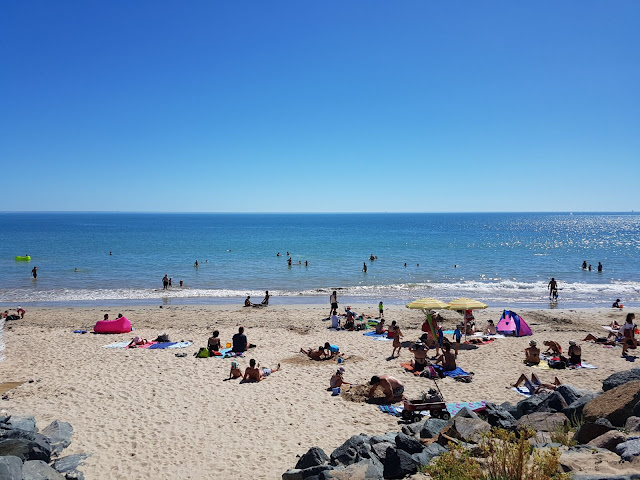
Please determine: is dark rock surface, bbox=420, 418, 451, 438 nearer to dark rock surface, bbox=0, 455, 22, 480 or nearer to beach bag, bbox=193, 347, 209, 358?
dark rock surface, bbox=0, 455, 22, 480

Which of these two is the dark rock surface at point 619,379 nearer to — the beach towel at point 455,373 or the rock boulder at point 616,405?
the rock boulder at point 616,405

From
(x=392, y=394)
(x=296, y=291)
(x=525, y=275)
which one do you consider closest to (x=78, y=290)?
(x=296, y=291)

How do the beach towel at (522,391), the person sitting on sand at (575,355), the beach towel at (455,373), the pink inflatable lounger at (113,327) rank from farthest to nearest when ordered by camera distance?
the pink inflatable lounger at (113,327)
the person sitting on sand at (575,355)
the beach towel at (455,373)
the beach towel at (522,391)

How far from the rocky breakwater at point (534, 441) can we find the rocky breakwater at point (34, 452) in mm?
3674

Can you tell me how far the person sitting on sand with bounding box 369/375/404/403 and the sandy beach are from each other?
495 mm

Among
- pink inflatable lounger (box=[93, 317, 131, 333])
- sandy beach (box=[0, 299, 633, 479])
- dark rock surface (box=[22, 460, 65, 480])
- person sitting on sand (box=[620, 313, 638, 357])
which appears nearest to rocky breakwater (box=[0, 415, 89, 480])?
dark rock surface (box=[22, 460, 65, 480])

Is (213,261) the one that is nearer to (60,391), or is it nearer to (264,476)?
(60,391)

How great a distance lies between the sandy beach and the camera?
820 cm

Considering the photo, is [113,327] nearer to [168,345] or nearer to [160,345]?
[160,345]

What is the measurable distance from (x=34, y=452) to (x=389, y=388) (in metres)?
7.64

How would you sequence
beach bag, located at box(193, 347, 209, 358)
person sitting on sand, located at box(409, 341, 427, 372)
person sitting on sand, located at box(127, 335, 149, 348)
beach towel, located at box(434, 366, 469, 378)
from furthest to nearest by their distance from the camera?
person sitting on sand, located at box(127, 335, 149, 348) < beach bag, located at box(193, 347, 209, 358) < person sitting on sand, located at box(409, 341, 427, 372) < beach towel, located at box(434, 366, 469, 378)

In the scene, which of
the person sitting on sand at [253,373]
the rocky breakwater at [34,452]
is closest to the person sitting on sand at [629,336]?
the person sitting on sand at [253,373]

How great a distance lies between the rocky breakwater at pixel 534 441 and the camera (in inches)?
211

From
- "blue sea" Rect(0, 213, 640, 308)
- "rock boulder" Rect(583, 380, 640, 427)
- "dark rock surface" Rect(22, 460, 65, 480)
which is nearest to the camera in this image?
"dark rock surface" Rect(22, 460, 65, 480)
